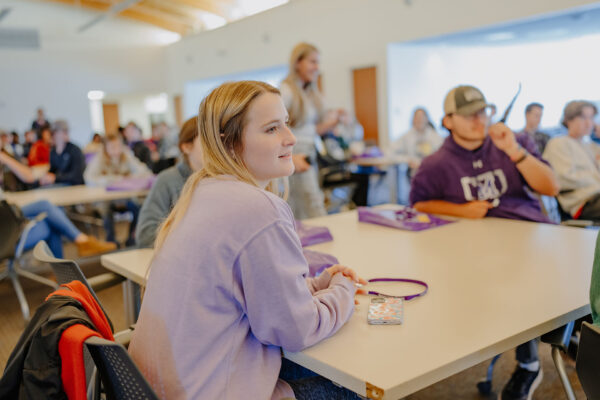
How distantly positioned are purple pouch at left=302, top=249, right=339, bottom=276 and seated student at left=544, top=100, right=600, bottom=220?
1.97 meters

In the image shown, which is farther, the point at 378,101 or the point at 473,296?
the point at 378,101

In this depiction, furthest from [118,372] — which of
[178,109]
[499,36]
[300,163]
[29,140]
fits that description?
[178,109]

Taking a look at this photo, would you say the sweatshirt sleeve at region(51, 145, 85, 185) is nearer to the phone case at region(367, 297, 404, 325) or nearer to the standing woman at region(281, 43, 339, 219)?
the standing woman at region(281, 43, 339, 219)

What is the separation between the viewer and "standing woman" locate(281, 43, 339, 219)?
3.25 meters

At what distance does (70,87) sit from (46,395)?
14.8m

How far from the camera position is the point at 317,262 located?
64.4 inches

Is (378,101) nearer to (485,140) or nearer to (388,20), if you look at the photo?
(388,20)

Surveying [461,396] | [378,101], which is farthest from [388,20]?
[461,396]

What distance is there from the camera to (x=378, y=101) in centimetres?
923

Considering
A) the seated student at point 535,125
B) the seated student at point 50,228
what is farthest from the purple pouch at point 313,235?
the seated student at point 535,125

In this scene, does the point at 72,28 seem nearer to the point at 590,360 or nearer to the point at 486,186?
the point at 486,186

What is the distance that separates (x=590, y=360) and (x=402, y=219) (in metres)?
1.30

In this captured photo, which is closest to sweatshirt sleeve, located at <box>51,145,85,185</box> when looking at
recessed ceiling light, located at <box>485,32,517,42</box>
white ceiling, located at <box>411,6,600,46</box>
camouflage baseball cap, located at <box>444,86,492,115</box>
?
camouflage baseball cap, located at <box>444,86,492,115</box>

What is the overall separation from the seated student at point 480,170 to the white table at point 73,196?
246 centimetres
